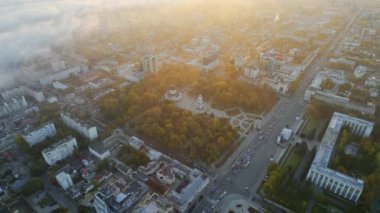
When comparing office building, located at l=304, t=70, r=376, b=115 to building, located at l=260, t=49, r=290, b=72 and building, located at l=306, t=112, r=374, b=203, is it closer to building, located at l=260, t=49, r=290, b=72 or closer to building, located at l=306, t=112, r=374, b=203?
building, located at l=306, t=112, r=374, b=203

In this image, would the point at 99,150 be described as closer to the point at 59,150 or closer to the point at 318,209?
the point at 59,150

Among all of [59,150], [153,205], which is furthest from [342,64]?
[59,150]

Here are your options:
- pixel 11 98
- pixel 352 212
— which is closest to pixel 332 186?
pixel 352 212

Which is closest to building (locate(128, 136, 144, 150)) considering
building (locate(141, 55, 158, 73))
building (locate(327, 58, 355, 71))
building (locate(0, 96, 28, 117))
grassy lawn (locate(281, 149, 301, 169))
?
grassy lawn (locate(281, 149, 301, 169))

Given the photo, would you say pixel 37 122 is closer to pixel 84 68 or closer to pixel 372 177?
pixel 84 68

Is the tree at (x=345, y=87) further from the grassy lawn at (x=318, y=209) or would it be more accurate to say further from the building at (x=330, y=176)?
the grassy lawn at (x=318, y=209)
